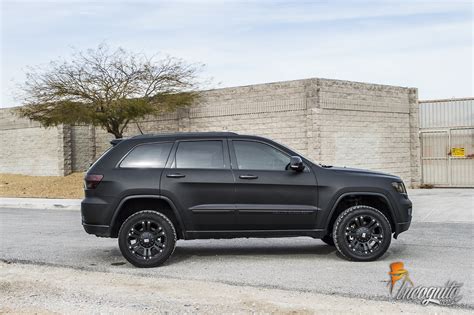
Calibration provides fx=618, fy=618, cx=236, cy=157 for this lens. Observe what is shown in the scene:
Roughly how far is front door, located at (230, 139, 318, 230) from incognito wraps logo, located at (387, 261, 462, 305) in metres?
1.70

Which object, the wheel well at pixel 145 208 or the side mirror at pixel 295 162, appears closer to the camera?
the side mirror at pixel 295 162

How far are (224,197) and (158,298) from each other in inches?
96.0

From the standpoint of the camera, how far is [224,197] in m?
8.92

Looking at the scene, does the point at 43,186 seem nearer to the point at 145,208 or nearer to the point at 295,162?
the point at 145,208

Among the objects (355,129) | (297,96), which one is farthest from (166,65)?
(355,129)

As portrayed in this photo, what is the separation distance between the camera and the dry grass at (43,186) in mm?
26264

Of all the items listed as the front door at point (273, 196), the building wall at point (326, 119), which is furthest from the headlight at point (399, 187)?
the building wall at point (326, 119)

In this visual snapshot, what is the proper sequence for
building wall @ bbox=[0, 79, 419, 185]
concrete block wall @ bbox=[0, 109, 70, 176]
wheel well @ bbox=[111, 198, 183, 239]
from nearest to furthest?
1. wheel well @ bbox=[111, 198, 183, 239]
2. building wall @ bbox=[0, 79, 419, 185]
3. concrete block wall @ bbox=[0, 109, 70, 176]

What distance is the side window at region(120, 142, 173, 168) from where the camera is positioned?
29.7 ft

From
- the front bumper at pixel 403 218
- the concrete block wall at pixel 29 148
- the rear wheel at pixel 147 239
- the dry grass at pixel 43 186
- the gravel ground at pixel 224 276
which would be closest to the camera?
the gravel ground at pixel 224 276

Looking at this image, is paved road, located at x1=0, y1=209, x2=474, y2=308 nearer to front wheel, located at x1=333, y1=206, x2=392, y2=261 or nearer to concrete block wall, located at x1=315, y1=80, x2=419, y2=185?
front wheel, located at x1=333, y1=206, x2=392, y2=261

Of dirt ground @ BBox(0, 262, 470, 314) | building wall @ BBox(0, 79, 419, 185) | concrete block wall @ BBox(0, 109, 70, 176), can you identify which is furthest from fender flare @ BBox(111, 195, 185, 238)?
concrete block wall @ BBox(0, 109, 70, 176)

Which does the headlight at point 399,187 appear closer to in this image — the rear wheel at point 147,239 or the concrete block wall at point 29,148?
the rear wheel at point 147,239

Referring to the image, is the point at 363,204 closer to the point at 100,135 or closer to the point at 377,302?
the point at 377,302
